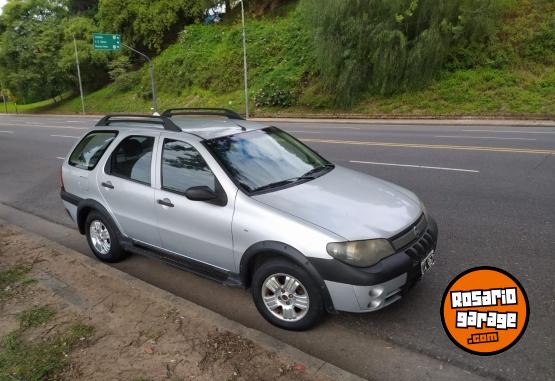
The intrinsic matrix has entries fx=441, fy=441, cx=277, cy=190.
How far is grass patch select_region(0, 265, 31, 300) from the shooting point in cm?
416

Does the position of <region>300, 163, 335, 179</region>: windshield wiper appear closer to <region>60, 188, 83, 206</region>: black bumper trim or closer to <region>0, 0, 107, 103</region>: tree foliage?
<region>60, 188, 83, 206</region>: black bumper trim

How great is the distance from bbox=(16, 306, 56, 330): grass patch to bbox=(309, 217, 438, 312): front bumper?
2.27 m

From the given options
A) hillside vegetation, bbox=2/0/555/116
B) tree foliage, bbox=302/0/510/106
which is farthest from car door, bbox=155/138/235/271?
tree foliage, bbox=302/0/510/106

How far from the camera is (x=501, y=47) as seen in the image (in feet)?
75.4

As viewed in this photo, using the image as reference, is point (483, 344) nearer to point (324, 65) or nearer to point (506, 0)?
point (324, 65)

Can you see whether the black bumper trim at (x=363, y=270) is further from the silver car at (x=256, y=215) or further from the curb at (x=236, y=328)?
the curb at (x=236, y=328)

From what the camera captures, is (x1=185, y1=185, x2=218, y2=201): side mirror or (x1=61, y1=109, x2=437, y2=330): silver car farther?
(x1=185, y1=185, x2=218, y2=201): side mirror

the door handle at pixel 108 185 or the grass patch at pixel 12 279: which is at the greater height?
the door handle at pixel 108 185

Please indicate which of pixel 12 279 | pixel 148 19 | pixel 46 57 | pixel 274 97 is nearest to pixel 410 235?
pixel 12 279

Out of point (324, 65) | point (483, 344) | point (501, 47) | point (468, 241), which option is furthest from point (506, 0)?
point (483, 344)

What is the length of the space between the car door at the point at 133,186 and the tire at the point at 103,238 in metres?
0.21

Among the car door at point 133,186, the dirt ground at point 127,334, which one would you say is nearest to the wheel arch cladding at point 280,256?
the dirt ground at point 127,334

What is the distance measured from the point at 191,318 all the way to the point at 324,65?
23.8 meters

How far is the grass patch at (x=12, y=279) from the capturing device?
4.16 m
